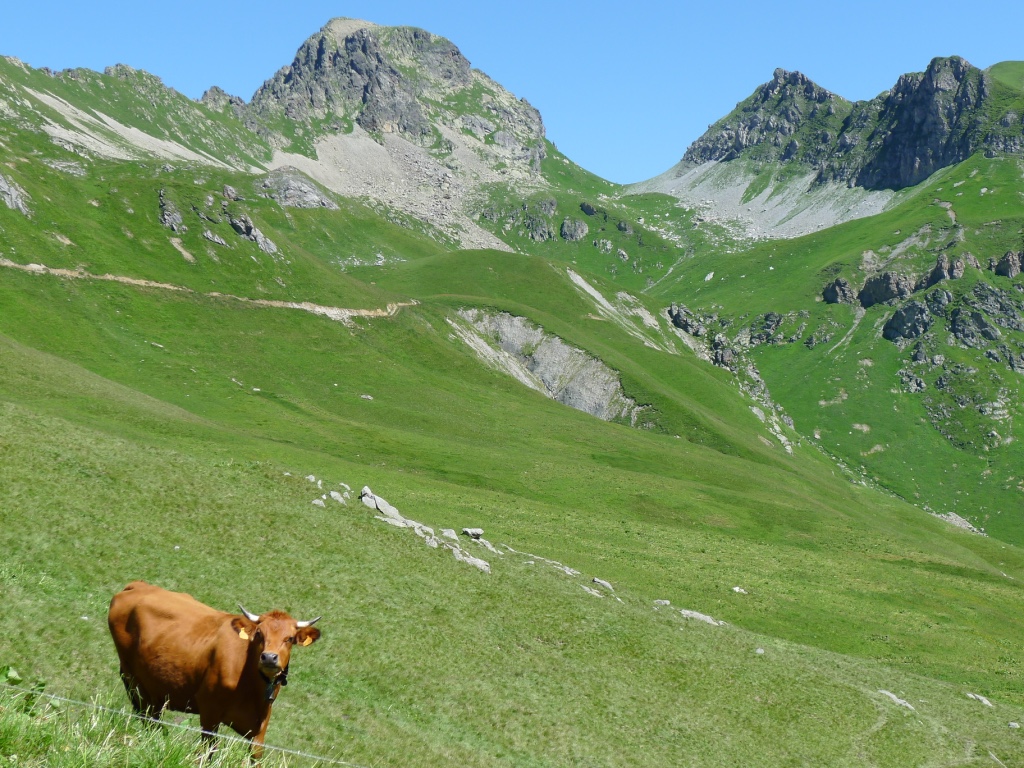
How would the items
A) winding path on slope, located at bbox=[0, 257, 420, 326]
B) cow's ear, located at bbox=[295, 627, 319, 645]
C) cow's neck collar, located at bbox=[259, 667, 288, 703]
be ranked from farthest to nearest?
1. winding path on slope, located at bbox=[0, 257, 420, 326]
2. cow's neck collar, located at bbox=[259, 667, 288, 703]
3. cow's ear, located at bbox=[295, 627, 319, 645]

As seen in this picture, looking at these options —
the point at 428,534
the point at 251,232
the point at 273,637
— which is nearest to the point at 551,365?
the point at 251,232

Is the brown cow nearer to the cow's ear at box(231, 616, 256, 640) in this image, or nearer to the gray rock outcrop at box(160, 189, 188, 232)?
the cow's ear at box(231, 616, 256, 640)

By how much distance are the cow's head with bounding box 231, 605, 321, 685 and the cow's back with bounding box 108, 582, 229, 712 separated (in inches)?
43.8

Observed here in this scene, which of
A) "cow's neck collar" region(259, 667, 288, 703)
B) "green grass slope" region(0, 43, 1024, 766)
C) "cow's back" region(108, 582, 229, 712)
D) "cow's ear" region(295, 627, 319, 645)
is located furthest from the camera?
"green grass slope" region(0, 43, 1024, 766)

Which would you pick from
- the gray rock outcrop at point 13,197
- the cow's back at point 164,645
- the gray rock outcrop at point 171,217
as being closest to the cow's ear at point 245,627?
the cow's back at point 164,645

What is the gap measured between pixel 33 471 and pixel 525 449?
264ft

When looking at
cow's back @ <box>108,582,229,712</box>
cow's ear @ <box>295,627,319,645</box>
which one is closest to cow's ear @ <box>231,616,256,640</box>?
cow's ear @ <box>295,627,319,645</box>

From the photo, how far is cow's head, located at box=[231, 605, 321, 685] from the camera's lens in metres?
13.1

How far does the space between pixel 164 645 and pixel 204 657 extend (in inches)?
39.1

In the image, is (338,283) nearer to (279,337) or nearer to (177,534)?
(279,337)

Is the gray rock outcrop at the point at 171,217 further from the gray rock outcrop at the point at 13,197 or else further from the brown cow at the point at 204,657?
the brown cow at the point at 204,657

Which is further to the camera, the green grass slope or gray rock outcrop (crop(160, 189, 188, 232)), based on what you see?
gray rock outcrop (crop(160, 189, 188, 232))

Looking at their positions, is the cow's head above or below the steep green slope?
above

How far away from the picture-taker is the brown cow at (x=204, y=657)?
1355 cm
